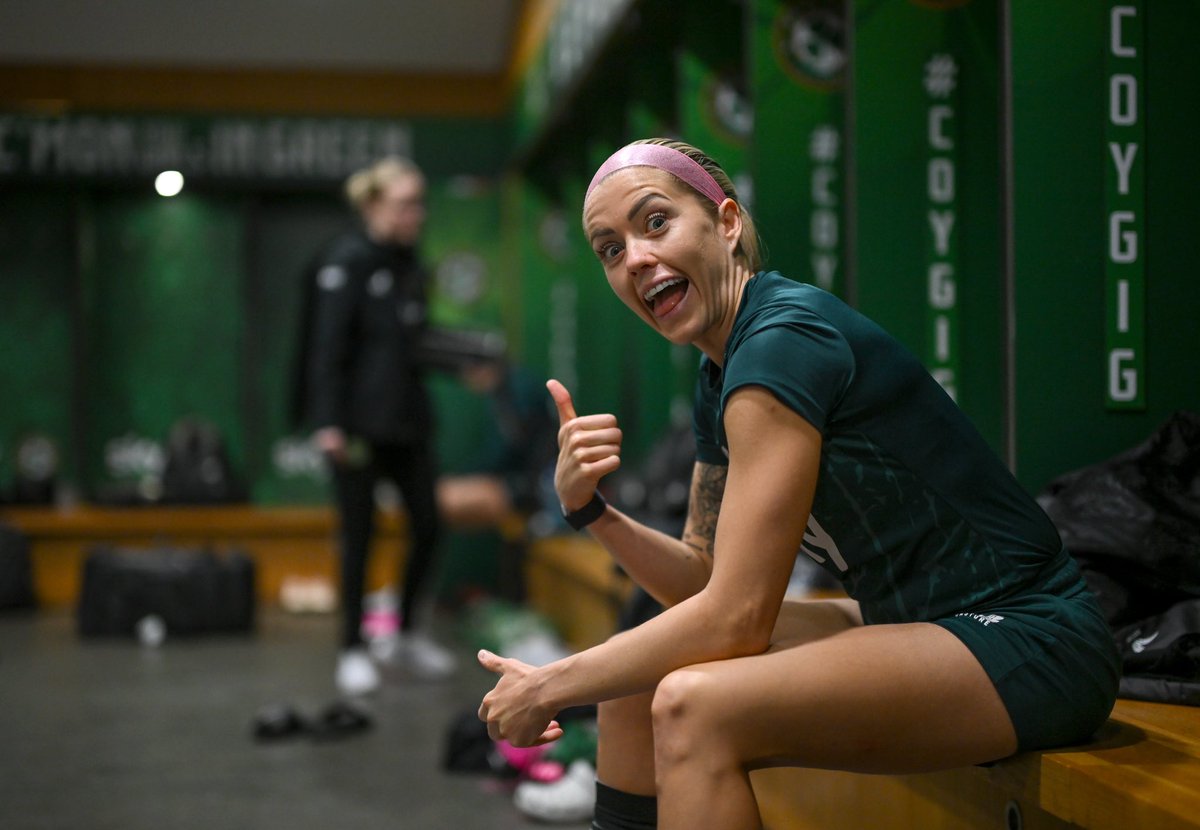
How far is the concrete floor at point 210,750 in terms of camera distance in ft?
Answer: 9.34

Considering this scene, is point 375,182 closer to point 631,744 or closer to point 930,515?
point 631,744

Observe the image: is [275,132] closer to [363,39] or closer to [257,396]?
[363,39]

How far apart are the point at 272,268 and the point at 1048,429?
6.02m

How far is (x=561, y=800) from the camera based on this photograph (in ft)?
9.08

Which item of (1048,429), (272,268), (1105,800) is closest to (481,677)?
(1048,429)

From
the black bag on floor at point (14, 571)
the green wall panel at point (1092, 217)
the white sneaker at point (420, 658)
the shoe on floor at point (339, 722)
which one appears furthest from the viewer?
the black bag on floor at point (14, 571)

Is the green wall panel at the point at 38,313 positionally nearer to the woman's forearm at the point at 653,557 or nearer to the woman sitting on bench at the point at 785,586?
the woman's forearm at the point at 653,557

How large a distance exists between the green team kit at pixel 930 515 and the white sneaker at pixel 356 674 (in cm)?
294

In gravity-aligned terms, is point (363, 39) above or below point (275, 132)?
above

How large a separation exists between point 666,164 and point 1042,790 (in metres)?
0.88

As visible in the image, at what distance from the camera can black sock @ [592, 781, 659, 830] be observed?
1.71 meters

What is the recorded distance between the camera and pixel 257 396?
7.69 m

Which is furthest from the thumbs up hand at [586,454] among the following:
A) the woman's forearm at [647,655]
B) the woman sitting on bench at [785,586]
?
the woman's forearm at [647,655]

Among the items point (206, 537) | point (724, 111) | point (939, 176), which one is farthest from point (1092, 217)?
point (206, 537)
